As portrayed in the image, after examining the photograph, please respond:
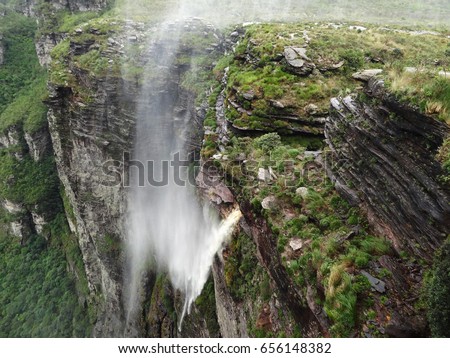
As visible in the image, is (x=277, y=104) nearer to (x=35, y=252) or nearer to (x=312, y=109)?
(x=312, y=109)

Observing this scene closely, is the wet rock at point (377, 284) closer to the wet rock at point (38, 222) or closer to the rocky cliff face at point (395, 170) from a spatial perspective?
the rocky cliff face at point (395, 170)

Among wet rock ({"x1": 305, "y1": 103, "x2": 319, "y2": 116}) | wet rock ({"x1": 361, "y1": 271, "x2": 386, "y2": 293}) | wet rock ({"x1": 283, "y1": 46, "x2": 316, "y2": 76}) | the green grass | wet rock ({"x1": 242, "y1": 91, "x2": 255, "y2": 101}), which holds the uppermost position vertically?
wet rock ({"x1": 283, "y1": 46, "x2": 316, "y2": 76})

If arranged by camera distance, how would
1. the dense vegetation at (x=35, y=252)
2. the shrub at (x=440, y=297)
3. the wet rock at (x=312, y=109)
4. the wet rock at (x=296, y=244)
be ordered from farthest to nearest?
the dense vegetation at (x=35, y=252), the wet rock at (x=312, y=109), the wet rock at (x=296, y=244), the shrub at (x=440, y=297)

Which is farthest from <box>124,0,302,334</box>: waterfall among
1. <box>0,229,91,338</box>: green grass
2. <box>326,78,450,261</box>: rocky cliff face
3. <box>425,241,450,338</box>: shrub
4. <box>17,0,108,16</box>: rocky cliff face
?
<box>425,241,450,338</box>: shrub

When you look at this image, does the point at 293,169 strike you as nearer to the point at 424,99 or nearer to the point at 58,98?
the point at 424,99

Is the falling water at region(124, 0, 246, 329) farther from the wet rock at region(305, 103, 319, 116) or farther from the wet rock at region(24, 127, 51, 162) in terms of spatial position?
the wet rock at region(24, 127, 51, 162)

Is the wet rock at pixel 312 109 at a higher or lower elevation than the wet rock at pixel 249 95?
higher

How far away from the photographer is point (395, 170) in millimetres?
8680

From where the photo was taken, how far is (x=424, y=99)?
7.77 metres

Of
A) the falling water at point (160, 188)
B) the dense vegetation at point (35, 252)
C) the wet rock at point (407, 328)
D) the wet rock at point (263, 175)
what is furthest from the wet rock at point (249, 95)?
the dense vegetation at point (35, 252)

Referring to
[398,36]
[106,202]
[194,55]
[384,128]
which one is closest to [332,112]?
[384,128]

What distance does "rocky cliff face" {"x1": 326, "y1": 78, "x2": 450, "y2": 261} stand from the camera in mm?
7477

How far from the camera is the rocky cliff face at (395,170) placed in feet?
24.5

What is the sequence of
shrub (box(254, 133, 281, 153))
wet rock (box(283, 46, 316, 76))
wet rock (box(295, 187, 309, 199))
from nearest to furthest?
wet rock (box(295, 187, 309, 199)) < shrub (box(254, 133, 281, 153)) < wet rock (box(283, 46, 316, 76))
